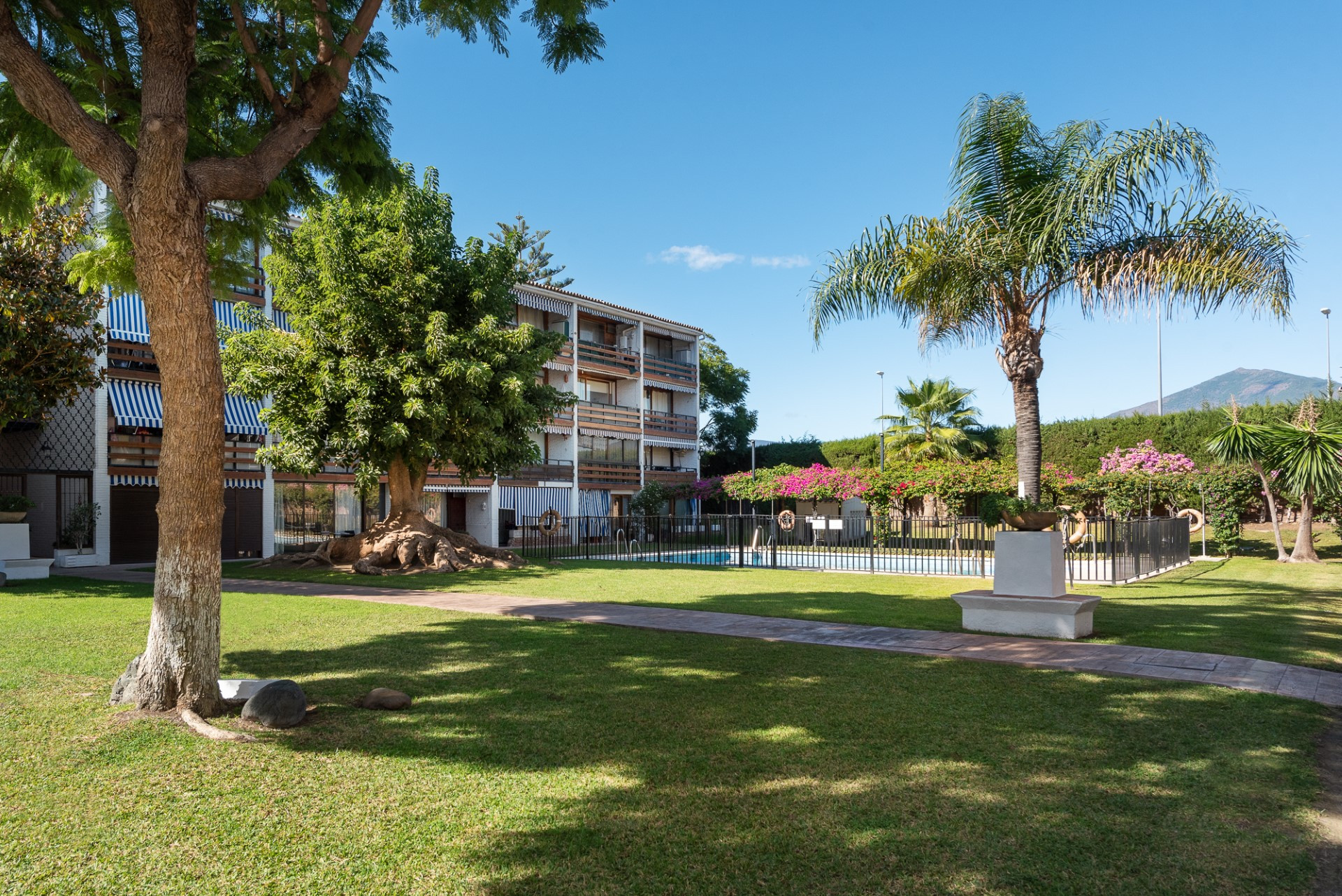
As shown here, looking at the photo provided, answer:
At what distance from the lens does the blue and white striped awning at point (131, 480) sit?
72.3ft

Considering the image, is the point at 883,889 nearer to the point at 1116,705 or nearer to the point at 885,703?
the point at 885,703

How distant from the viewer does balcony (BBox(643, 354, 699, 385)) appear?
40.0 meters

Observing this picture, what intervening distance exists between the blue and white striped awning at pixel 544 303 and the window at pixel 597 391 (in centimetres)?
336

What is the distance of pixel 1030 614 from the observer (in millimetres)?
9508

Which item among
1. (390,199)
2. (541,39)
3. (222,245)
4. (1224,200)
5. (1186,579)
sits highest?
(390,199)

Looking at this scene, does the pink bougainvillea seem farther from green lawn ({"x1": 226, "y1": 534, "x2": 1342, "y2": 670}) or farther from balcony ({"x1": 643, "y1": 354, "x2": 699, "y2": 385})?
balcony ({"x1": 643, "y1": 354, "x2": 699, "y2": 385})

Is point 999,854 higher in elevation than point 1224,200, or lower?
lower

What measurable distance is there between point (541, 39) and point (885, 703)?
22.6 ft

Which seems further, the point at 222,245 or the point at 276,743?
the point at 222,245

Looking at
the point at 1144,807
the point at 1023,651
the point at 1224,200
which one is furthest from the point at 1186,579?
the point at 1144,807

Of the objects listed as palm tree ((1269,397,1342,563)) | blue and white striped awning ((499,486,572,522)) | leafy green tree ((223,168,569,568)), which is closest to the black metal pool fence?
palm tree ((1269,397,1342,563))

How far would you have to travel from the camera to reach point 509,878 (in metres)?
3.36

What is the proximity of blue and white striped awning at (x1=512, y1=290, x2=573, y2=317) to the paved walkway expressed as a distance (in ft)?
67.3

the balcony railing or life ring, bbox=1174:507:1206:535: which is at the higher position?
the balcony railing
